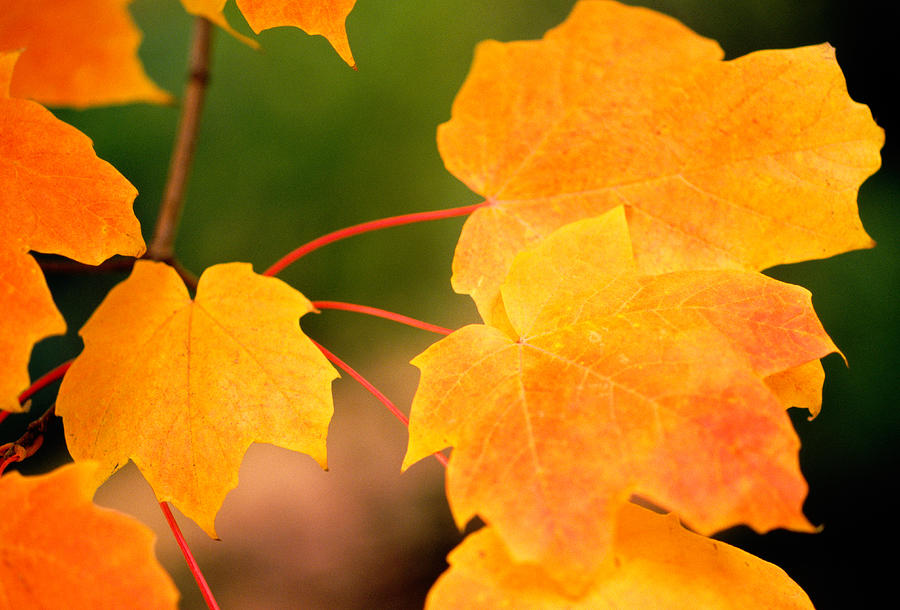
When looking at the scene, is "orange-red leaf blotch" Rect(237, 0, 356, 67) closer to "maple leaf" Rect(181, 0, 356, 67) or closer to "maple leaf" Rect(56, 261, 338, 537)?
"maple leaf" Rect(181, 0, 356, 67)

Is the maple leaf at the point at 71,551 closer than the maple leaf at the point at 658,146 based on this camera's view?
Yes

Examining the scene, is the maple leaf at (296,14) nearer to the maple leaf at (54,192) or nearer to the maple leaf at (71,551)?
the maple leaf at (54,192)

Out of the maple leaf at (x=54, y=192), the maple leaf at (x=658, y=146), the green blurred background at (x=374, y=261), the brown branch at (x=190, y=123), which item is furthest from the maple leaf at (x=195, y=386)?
the green blurred background at (x=374, y=261)

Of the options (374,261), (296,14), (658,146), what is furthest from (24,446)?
(374,261)

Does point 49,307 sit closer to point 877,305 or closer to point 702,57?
point 702,57

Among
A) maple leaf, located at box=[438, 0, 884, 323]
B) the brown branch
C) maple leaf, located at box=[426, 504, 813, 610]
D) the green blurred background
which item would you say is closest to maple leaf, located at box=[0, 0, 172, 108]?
the brown branch

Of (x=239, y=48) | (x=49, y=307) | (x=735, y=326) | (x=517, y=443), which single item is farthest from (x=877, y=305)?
(x=239, y=48)
